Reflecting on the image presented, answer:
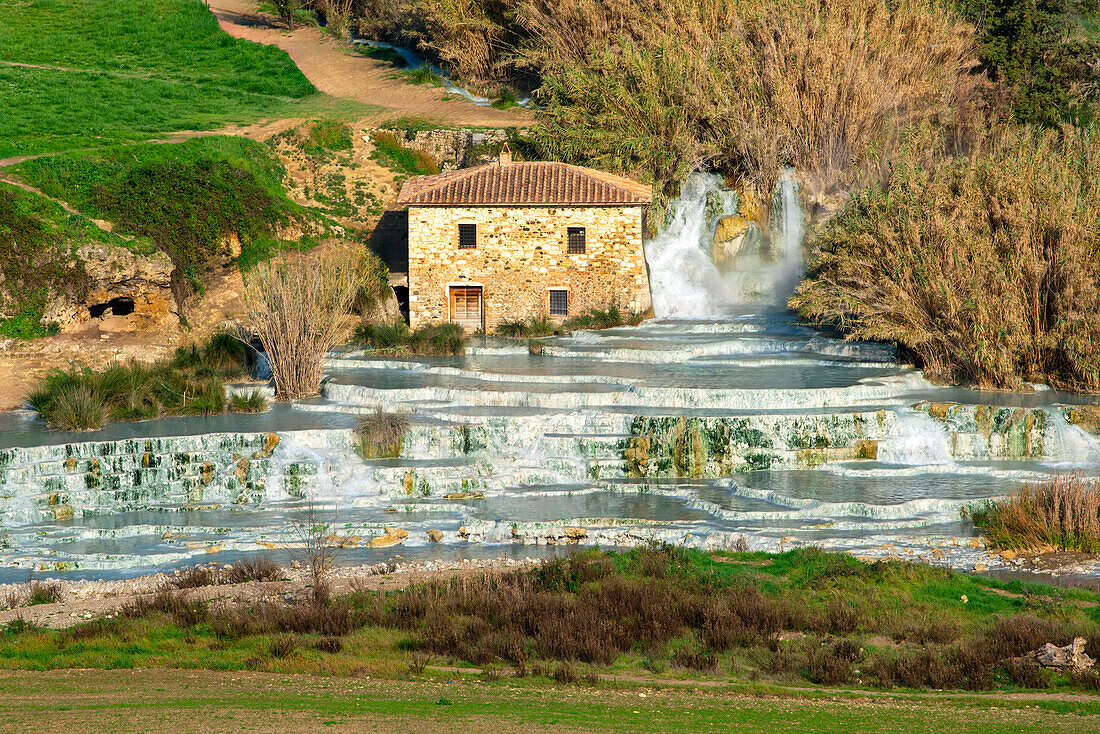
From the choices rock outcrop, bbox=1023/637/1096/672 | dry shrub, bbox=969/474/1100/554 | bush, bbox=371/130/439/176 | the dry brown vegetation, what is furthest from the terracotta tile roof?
rock outcrop, bbox=1023/637/1096/672

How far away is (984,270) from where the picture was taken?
22.4m

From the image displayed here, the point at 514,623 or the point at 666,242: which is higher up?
the point at 666,242

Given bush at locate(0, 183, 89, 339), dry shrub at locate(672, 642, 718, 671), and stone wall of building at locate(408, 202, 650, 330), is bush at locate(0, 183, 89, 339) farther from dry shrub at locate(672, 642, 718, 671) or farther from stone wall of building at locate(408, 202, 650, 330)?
dry shrub at locate(672, 642, 718, 671)

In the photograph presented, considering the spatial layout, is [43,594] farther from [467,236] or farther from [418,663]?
[467,236]

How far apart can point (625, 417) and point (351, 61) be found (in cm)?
3524

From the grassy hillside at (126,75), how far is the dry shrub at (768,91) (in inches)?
535

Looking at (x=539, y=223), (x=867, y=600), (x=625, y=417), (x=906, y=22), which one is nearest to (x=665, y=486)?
(x=625, y=417)

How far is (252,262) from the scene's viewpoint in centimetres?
3256

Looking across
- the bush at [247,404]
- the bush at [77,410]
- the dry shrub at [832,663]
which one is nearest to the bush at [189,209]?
the bush at [77,410]

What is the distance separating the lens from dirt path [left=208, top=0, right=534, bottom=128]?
41938 millimetres

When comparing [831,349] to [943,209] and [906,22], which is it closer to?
[943,209]

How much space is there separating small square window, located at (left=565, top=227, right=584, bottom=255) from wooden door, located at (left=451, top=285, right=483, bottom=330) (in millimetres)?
2990

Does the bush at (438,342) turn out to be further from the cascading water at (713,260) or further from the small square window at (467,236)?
the cascading water at (713,260)

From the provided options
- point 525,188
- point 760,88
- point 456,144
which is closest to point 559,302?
point 525,188
